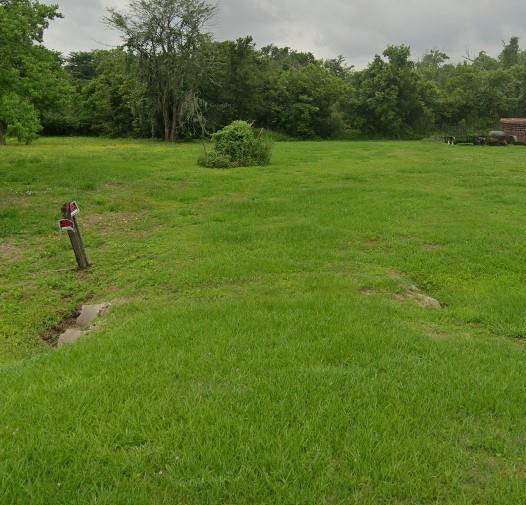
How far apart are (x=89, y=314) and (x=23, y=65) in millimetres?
12137

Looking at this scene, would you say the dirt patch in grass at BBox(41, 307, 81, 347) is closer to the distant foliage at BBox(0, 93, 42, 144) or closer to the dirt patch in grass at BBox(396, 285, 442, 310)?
the dirt patch in grass at BBox(396, 285, 442, 310)

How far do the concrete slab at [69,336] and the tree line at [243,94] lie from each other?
30630 millimetres

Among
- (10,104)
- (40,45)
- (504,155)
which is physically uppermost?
(40,45)

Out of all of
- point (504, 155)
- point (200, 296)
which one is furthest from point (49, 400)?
point (504, 155)

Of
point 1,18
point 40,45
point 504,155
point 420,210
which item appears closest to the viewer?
point 420,210

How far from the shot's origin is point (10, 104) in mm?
14297

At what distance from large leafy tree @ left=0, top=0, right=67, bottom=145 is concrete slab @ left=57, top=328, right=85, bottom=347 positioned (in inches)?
418

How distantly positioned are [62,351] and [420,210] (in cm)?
909

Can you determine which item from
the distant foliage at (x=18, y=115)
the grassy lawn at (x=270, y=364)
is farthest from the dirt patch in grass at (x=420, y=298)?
the distant foliage at (x=18, y=115)

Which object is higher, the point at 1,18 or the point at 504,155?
the point at 1,18

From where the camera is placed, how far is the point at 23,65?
1545 centimetres

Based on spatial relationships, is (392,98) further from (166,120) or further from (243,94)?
(166,120)

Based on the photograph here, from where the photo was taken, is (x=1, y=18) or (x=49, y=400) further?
(x=1, y=18)

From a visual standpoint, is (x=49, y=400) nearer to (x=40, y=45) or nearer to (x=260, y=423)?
(x=260, y=423)
